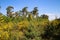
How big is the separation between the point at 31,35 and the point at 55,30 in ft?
15.7

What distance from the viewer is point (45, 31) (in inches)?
1096

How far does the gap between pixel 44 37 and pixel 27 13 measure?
24.4 metres

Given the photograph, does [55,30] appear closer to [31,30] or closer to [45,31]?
[45,31]

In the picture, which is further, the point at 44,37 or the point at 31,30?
the point at 44,37

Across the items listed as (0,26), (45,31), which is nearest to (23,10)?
(0,26)

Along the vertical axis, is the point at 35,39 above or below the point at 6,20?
below

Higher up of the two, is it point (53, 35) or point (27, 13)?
point (27, 13)

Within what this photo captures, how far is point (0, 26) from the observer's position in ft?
102

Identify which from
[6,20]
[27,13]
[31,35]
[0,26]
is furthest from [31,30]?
[27,13]

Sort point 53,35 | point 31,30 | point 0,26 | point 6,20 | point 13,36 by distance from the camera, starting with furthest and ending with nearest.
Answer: point 6,20 < point 0,26 < point 53,35 < point 31,30 < point 13,36

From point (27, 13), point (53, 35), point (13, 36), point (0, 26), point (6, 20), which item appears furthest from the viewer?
point (27, 13)

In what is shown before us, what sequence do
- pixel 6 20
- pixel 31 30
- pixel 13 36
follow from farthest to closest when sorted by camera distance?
pixel 6 20
pixel 31 30
pixel 13 36

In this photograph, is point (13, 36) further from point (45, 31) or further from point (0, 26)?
point (0, 26)

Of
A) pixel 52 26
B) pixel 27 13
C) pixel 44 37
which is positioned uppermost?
pixel 27 13
